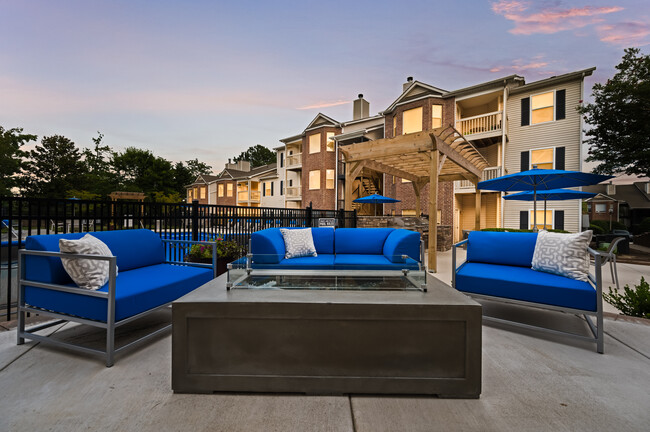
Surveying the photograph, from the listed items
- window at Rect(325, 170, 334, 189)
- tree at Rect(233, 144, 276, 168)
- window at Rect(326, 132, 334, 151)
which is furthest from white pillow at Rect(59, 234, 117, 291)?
tree at Rect(233, 144, 276, 168)

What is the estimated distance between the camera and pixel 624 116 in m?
9.63

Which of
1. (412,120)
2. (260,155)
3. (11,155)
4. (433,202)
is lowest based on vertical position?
(433,202)

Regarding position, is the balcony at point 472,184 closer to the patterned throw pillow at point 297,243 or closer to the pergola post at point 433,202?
the pergola post at point 433,202

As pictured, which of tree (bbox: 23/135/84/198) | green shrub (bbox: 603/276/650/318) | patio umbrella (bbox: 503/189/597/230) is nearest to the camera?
green shrub (bbox: 603/276/650/318)

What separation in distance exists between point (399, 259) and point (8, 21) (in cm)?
1108

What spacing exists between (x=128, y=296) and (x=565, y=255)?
4446 millimetres

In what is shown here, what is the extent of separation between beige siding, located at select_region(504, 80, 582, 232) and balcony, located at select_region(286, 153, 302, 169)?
13.3 meters

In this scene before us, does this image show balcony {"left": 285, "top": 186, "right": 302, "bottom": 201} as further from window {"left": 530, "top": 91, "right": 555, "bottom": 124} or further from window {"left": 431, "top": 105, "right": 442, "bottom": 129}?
window {"left": 530, "top": 91, "right": 555, "bottom": 124}

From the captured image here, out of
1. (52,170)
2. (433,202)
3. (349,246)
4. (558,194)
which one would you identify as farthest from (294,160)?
(52,170)

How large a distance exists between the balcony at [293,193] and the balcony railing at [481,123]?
38.4 feet

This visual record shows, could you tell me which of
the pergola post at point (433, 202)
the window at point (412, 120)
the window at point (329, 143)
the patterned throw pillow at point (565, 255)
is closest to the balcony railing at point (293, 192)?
the window at point (329, 143)

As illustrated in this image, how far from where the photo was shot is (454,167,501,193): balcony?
12438 millimetres

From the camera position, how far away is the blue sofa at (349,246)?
405cm

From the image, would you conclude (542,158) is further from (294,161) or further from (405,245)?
(294,161)
